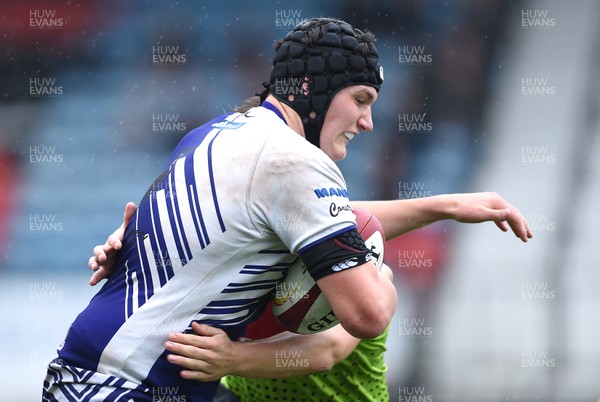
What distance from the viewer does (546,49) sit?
6988 millimetres

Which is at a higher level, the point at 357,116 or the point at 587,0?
the point at 587,0

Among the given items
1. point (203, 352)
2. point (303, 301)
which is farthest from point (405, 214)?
point (203, 352)

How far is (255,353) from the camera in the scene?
2.74m

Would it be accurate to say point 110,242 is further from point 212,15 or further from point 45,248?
point 212,15

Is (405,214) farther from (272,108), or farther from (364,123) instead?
(272,108)

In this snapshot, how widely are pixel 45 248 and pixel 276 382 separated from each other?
10.6 feet

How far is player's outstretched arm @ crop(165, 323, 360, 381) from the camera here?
2.52m

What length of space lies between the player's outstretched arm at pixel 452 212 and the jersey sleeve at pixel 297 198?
34.8 inches

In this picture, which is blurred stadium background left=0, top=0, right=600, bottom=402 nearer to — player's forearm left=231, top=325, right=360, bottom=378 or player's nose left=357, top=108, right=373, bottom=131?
player's forearm left=231, top=325, right=360, bottom=378

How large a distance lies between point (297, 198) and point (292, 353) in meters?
0.62

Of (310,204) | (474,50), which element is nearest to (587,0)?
(474,50)

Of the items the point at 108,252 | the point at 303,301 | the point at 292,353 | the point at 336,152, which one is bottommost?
the point at 292,353

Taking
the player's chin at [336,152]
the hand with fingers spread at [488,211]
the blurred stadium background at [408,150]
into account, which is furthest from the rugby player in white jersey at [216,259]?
the blurred stadium background at [408,150]

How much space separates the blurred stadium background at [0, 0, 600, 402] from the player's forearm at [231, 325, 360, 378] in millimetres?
3070
